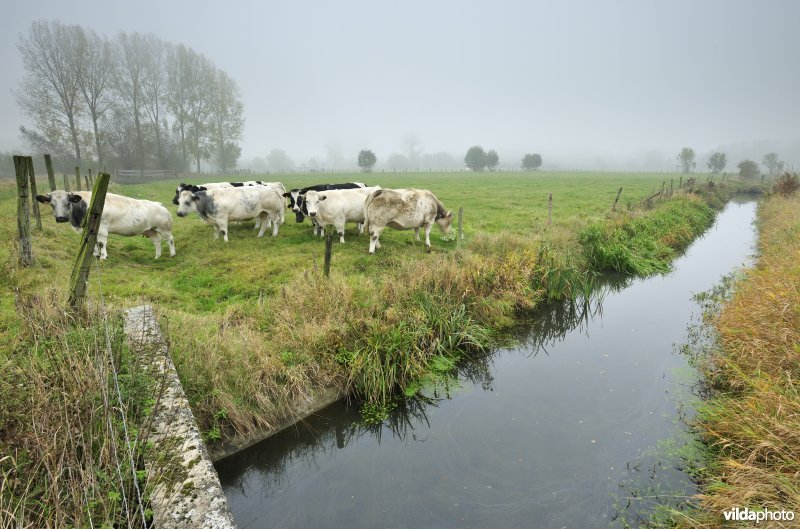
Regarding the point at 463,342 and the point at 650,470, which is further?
the point at 463,342

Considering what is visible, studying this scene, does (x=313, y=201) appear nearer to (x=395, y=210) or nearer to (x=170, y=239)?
(x=395, y=210)

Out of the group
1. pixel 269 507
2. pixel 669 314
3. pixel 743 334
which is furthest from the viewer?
pixel 669 314

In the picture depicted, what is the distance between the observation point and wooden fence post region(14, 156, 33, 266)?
6961mm

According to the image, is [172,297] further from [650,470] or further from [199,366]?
[650,470]

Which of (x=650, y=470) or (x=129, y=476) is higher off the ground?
(x=129, y=476)

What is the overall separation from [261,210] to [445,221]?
19.2ft

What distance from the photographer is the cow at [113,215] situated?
9.40 m

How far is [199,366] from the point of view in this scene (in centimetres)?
475

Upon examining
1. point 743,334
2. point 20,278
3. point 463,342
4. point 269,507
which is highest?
point 20,278

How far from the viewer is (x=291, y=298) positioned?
674cm

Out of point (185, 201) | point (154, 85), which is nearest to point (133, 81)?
point (154, 85)

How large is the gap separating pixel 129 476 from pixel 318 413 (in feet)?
8.75

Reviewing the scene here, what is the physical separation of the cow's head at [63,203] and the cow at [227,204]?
256 centimetres

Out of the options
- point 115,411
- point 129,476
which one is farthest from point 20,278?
point 129,476
